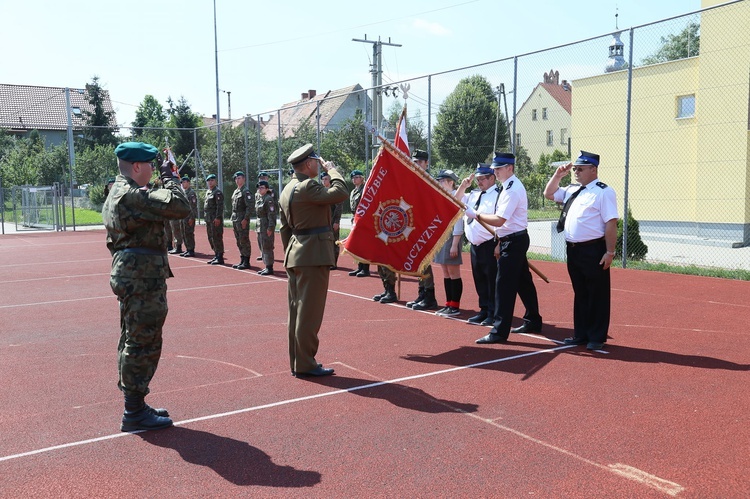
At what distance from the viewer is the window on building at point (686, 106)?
2166 cm

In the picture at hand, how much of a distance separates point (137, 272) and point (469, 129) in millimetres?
22853

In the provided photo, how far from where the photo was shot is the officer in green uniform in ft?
19.4

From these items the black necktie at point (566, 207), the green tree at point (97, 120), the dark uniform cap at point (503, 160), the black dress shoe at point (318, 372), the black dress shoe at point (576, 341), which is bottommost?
the black dress shoe at point (318, 372)

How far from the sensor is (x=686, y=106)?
21875mm

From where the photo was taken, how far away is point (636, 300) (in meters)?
9.62

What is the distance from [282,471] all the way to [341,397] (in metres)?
1.43

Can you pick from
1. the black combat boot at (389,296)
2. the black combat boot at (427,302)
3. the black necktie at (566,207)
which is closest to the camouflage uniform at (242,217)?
the black combat boot at (389,296)

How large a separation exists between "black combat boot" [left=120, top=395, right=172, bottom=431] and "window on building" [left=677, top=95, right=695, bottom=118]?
A: 836 inches

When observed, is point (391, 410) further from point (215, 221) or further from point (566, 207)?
point (215, 221)

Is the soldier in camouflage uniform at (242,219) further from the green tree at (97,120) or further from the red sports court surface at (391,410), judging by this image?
the green tree at (97,120)

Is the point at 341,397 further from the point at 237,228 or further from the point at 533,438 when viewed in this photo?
the point at 237,228

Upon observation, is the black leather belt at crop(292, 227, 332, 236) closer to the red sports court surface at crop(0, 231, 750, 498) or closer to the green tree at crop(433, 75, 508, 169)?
the red sports court surface at crop(0, 231, 750, 498)

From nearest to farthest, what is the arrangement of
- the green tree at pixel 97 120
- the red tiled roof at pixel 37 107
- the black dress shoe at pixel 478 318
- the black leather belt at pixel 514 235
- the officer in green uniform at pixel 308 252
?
the officer in green uniform at pixel 308 252, the black leather belt at pixel 514 235, the black dress shoe at pixel 478 318, the green tree at pixel 97 120, the red tiled roof at pixel 37 107

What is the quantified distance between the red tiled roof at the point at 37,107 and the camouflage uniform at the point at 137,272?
A: 5573 cm
